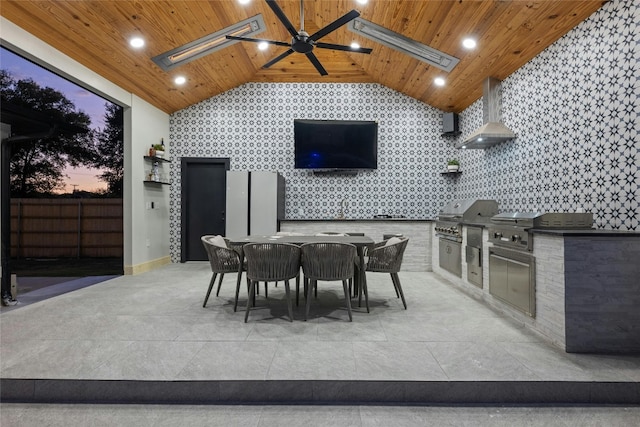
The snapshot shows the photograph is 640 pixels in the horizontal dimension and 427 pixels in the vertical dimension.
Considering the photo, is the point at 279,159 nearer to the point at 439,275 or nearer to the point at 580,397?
the point at 439,275

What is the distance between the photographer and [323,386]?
197cm

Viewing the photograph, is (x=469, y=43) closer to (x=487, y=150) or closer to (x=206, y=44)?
(x=487, y=150)

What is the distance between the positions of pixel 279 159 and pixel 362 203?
1.88 meters

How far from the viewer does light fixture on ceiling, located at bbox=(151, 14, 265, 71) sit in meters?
3.96

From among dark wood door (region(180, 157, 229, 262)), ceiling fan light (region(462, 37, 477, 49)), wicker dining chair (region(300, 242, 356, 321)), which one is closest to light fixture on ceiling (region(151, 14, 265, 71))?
dark wood door (region(180, 157, 229, 262))

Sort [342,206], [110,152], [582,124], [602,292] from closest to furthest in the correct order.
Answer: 1. [602,292]
2. [582,124]
3. [342,206]
4. [110,152]

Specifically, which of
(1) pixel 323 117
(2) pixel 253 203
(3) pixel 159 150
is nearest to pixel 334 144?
(1) pixel 323 117

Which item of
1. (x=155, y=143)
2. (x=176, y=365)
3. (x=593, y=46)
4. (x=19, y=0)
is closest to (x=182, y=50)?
(x=19, y=0)

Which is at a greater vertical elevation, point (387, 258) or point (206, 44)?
point (206, 44)

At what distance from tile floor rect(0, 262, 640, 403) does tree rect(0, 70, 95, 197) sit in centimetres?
428

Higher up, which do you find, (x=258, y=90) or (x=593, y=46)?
(x=258, y=90)

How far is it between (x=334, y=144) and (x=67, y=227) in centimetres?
583

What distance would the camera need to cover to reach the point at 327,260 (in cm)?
294

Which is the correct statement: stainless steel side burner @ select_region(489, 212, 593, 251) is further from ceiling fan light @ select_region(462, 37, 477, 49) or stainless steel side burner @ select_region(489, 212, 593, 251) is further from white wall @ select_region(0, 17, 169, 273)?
white wall @ select_region(0, 17, 169, 273)
